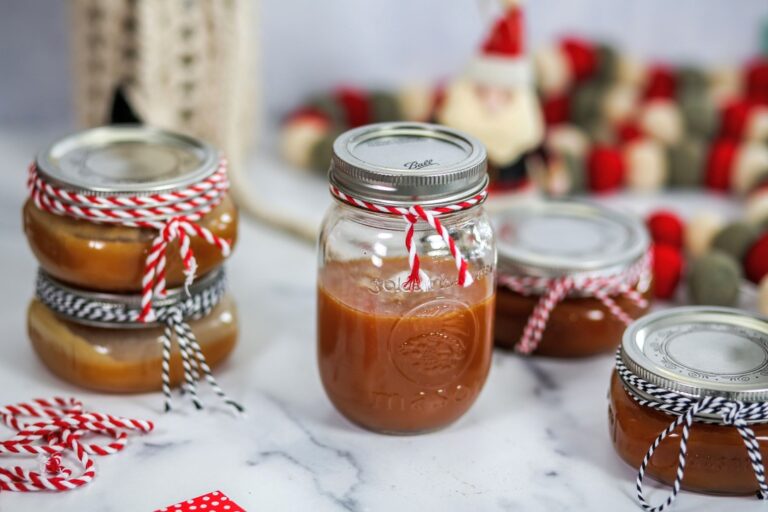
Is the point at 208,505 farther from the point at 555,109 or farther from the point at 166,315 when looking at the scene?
the point at 555,109

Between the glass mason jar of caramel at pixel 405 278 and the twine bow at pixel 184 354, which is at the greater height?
the glass mason jar of caramel at pixel 405 278

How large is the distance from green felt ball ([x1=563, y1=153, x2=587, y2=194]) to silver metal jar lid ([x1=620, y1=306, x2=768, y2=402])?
1.54ft

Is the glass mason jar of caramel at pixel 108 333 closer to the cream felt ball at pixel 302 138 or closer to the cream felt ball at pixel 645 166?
the cream felt ball at pixel 302 138

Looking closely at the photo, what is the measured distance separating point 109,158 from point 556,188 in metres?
0.57

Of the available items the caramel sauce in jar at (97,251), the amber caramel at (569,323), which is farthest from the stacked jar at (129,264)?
the amber caramel at (569,323)

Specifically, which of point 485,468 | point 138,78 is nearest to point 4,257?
point 138,78

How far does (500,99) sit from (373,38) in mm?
417

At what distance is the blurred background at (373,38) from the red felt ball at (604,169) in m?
0.25

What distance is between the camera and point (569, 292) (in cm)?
89

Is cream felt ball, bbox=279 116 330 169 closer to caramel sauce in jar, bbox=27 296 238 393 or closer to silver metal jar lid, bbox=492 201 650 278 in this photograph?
silver metal jar lid, bbox=492 201 650 278

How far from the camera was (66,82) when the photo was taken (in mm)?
1359

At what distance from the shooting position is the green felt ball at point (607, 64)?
4.81ft

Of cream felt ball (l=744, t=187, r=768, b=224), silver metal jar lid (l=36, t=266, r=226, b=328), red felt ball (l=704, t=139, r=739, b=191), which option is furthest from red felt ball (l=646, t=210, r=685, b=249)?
silver metal jar lid (l=36, t=266, r=226, b=328)

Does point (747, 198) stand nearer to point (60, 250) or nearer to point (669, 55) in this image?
point (669, 55)
